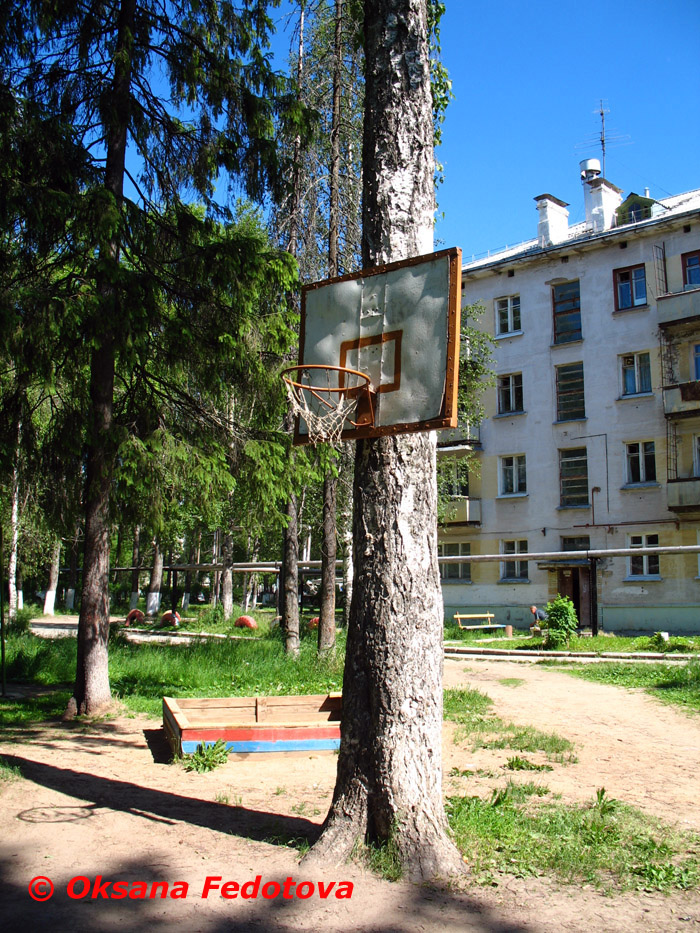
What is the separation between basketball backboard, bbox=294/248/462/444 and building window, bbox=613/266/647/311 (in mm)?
25293

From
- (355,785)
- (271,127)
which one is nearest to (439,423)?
(355,785)

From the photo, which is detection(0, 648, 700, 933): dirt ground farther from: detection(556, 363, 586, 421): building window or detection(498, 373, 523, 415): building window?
detection(498, 373, 523, 415): building window

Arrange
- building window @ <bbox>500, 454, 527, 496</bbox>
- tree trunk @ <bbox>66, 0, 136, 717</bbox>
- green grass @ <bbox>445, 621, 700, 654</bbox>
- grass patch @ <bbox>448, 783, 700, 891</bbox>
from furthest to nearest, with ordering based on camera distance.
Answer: building window @ <bbox>500, 454, 527, 496</bbox>, green grass @ <bbox>445, 621, 700, 654</bbox>, tree trunk @ <bbox>66, 0, 136, 717</bbox>, grass patch @ <bbox>448, 783, 700, 891</bbox>

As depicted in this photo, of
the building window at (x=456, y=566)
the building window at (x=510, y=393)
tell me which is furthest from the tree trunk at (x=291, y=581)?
the building window at (x=510, y=393)

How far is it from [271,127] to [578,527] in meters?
21.1

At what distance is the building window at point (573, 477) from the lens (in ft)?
95.0

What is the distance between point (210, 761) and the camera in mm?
7180

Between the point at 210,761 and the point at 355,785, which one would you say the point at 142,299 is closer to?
the point at 210,761

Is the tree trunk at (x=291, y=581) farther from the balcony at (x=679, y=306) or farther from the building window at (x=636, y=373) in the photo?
the balcony at (x=679, y=306)

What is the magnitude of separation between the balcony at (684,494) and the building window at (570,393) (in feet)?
15.4

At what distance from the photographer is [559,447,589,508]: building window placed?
29.0 metres

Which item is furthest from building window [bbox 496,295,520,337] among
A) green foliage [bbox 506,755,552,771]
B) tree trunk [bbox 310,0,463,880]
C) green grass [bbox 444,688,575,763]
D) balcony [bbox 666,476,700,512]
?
tree trunk [bbox 310,0,463,880]

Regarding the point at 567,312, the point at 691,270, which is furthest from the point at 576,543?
the point at 691,270

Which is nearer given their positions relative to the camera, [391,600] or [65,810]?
[391,600]
